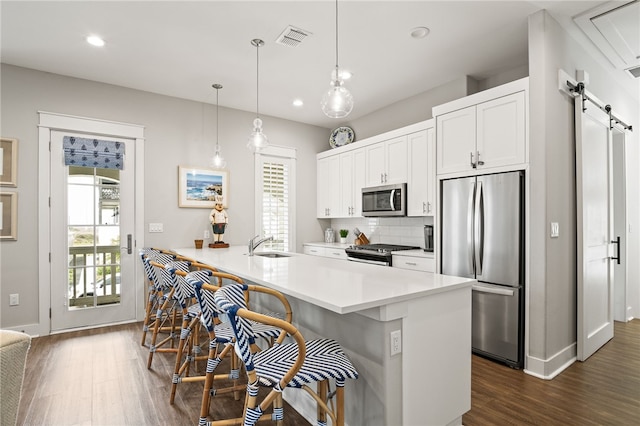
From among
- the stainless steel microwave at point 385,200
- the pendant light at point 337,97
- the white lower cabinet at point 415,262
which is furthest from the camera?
the stainless steel microwave at point 385,200

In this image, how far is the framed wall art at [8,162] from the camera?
3.51 m

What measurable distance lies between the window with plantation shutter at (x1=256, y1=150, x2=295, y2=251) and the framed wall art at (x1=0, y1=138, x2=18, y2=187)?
8.99 feet

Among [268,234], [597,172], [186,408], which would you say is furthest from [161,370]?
[597,172]

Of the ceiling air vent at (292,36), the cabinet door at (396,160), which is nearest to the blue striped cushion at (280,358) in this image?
the ceiling air vent at (292,36)

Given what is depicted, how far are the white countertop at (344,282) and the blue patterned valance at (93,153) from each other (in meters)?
2.40

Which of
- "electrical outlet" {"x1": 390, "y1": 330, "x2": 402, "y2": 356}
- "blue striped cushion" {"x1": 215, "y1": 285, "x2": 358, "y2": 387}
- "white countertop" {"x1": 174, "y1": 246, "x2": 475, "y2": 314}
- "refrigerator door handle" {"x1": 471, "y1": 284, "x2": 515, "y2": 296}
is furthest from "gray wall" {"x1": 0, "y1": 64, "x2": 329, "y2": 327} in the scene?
"electrical outlet" {"x1": 390, "y1": 330, "x2": 402, "y2": 356}

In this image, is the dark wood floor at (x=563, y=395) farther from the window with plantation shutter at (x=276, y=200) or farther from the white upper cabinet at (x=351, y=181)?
the window with plantation shutter at (x=276, y=200)

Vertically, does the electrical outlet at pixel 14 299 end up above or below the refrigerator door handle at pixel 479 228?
below

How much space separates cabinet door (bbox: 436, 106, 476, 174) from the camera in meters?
3.21

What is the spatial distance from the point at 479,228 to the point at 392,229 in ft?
5.94

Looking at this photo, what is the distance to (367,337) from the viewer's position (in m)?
1.69

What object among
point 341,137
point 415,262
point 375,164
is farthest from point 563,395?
point 341,137

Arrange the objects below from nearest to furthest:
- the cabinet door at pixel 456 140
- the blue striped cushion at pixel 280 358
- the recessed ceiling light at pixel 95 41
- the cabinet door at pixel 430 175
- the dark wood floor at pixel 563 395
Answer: the blue striped cushion at pixel 280 358 → the dark wood floor at pixel 563 395 → the recessed ceiling light at pixel 95 41 → the cabinet door at pixel 456 140 → the cabinet door at pixel 430 175

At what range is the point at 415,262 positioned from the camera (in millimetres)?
3779
